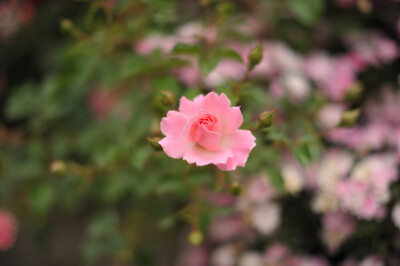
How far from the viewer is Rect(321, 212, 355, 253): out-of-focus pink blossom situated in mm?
1159

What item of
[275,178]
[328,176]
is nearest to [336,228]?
[328,176]

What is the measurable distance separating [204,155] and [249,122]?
27 centimetres

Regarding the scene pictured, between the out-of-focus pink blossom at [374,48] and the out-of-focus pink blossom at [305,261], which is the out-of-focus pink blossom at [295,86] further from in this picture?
the out-of-focus pink blossom at [305,261]

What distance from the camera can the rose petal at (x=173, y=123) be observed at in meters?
0.72

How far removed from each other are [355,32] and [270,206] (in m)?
0.66

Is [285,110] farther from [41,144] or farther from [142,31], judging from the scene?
[41,144]

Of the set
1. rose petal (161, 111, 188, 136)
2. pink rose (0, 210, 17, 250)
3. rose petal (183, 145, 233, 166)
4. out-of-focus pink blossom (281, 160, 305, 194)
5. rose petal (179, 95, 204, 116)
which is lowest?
pink rose (0, 210, 17, 250)

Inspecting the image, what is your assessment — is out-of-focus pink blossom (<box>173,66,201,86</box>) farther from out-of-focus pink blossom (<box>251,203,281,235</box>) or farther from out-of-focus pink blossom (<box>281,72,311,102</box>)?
out-of-focus pink blossom (<box>251,203,281,235</box>)

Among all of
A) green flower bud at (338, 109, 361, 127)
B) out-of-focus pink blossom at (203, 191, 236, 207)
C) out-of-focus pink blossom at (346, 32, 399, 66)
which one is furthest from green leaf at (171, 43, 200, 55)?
out-of-focus pink blossom at (346, 32, 399, 66)

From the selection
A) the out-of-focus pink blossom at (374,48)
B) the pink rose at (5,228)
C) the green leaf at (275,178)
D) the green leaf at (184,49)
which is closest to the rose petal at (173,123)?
the green leaf at (184,49)

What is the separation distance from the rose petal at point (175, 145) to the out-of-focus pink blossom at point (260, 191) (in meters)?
0.56

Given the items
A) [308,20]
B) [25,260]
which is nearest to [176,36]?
[308,20]

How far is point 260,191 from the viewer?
1.24 metres

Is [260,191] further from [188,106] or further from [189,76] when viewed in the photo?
[188,106]
